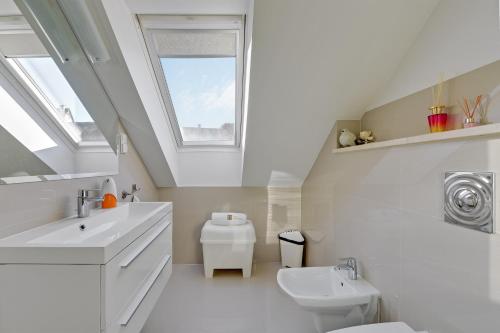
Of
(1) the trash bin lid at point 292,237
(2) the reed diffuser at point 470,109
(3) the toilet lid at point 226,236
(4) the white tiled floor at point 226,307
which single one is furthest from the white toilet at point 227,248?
(2) the reed diffuser at point 470,109

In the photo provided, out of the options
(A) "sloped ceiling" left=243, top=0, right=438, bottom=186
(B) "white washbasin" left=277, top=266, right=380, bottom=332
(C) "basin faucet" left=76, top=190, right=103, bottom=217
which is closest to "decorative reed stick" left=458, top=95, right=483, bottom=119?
(A) "sloped ceiling" left=243, top=0, right=438, bottom=186

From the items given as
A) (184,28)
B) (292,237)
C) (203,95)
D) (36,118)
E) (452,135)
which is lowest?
(292,237)

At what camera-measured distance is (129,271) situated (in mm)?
1267

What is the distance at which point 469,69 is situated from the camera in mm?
1242

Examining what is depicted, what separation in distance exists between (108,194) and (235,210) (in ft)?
5.42

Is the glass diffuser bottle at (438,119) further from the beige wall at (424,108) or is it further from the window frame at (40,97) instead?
the window frame at (40,97)

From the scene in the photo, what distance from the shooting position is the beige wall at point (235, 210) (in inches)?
126

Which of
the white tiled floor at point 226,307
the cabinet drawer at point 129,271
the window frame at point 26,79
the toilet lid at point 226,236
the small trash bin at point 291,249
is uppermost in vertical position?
the window frame at point 26,79

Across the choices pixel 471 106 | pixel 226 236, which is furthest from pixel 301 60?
pixel 226 236

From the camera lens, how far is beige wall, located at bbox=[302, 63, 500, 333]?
3.36 ft

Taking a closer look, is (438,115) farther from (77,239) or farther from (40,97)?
(40,97)

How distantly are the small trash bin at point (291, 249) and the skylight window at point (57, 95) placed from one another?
2125mm

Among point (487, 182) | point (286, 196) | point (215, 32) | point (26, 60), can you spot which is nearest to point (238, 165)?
point (286, 196)

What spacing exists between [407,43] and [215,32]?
1412 mm
